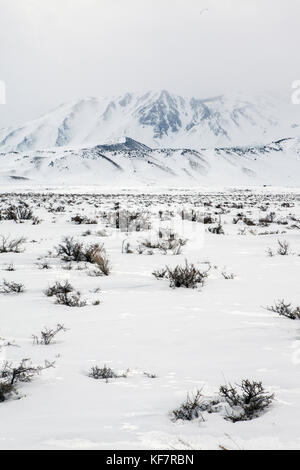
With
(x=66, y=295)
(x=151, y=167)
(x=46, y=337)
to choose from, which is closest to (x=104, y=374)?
(x=46, y=337)

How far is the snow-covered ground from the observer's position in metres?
1.94

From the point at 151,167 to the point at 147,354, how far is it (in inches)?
4834

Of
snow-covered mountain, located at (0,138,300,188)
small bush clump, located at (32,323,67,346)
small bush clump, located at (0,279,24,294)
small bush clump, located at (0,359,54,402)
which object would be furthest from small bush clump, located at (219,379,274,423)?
snow-covered mountain, located at (0,138,300,188)

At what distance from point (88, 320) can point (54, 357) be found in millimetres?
949

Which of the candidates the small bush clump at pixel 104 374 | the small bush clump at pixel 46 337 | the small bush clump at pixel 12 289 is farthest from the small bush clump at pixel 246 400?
the small bush clump at pixel 12 289

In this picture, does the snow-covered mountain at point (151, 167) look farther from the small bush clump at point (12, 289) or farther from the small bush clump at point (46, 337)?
the small bush clump at point (46, 337)

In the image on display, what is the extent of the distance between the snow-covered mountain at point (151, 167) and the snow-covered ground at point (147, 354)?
91963 millimetres

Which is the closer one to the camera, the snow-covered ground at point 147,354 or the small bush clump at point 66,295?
the snow-covered ground at point 147,354

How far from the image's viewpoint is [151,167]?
12406 cm

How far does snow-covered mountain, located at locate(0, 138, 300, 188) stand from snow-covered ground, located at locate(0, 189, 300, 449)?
9196cm

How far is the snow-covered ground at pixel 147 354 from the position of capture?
1.94 metres

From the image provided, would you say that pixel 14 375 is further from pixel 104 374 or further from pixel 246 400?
pixel 246 400

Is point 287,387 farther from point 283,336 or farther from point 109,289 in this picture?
point 109,289

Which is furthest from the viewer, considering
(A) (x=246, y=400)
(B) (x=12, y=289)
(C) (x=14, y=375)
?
(B) (x=12, y=289)
